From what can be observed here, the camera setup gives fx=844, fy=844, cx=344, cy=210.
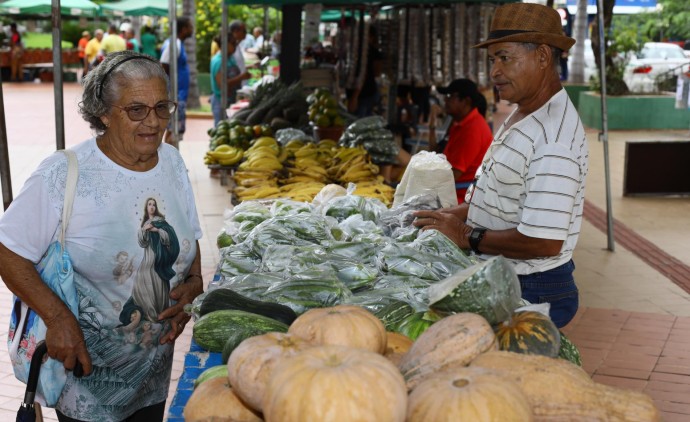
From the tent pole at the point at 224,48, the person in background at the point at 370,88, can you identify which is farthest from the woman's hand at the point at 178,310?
the person in background at the point at 370,88

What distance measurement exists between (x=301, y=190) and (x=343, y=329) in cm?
421

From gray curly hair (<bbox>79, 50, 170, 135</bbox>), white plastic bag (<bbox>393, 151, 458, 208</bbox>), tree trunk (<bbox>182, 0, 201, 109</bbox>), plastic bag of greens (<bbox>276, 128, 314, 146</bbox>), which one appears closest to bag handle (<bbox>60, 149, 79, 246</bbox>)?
gray curly hair (<bbox>79, 50, 170, 135</bbox>)

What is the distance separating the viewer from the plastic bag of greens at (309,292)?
3129 mm

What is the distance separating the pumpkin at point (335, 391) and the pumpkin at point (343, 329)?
335mm

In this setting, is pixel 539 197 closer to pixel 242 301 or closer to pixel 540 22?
pixel 540 22

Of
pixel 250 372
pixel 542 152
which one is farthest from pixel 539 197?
pixel 250 372

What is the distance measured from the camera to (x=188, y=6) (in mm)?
19438

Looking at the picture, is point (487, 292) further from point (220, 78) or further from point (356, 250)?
point (220, 78)

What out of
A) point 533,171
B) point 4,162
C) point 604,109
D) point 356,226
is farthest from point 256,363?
point 604,109

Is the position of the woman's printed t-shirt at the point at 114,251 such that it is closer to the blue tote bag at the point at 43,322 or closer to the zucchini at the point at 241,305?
the blue tote bag at the point at 43,322

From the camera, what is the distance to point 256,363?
2.01 metres

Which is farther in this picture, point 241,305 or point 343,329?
point 241,305

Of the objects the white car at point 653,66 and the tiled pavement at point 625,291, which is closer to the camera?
the tiled pavement at point 625,291

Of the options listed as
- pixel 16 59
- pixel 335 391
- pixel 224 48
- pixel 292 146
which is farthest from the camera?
pixel 16 59
